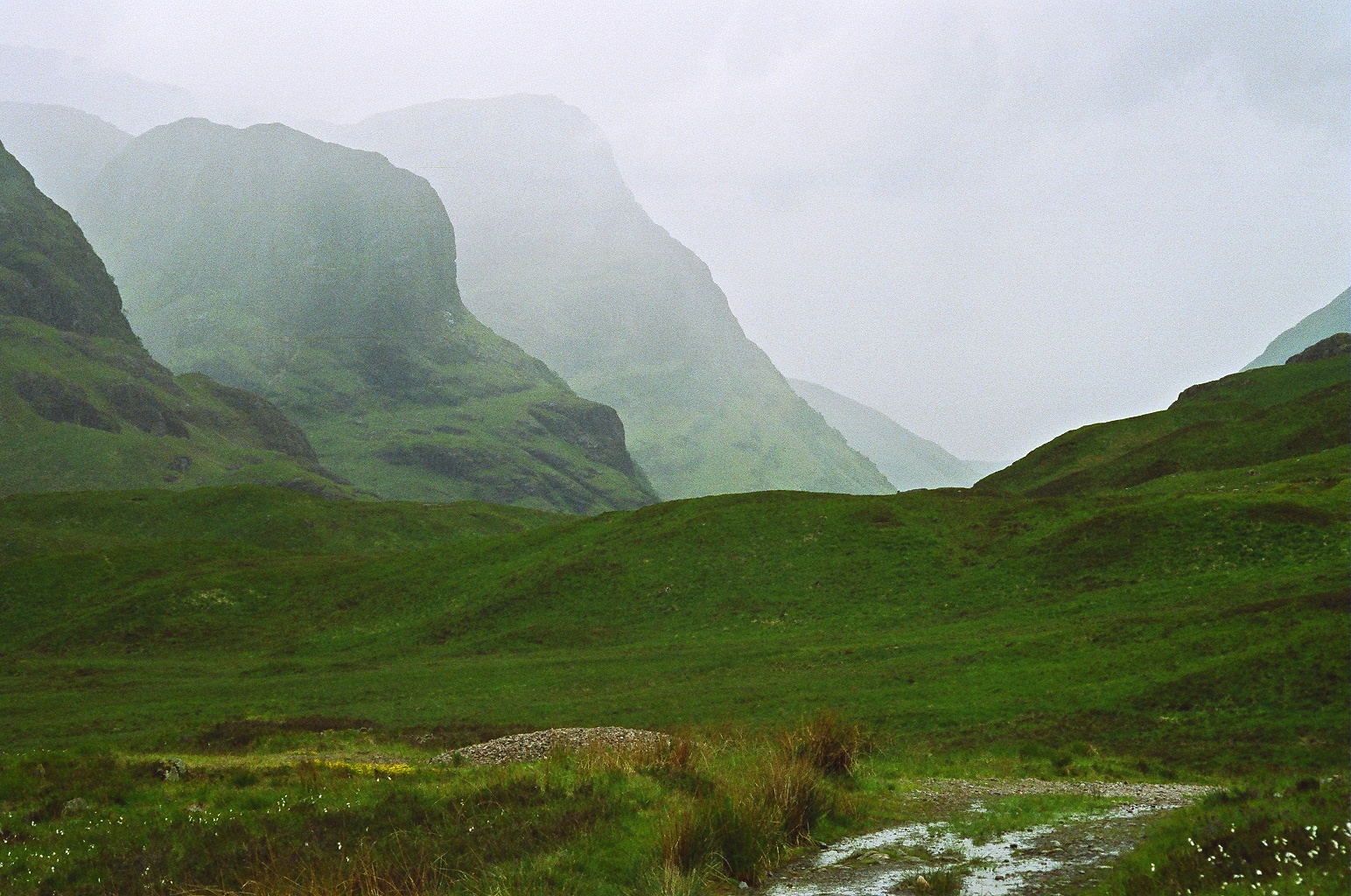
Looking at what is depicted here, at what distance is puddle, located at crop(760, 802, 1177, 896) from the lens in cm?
1535

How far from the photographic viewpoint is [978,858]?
1714cm

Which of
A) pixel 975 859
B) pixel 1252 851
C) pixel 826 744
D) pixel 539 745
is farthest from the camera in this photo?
pixel 539 745

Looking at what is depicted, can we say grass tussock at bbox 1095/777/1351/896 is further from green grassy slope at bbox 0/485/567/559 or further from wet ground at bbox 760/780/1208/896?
green grassy slope at bbox 0/485/567/559

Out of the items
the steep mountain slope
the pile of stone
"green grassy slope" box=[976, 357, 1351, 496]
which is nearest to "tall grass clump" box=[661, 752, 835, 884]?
the pile of stone

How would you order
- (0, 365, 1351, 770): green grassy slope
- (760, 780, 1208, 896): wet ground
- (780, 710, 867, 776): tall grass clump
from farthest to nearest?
(0, 365, 1351, 770): green grassy slope → (780, 710, 867, 776): tall grass clump → (760, 780, 1208, 896): wet ground

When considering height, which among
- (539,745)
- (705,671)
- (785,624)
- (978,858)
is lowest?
(705,671)

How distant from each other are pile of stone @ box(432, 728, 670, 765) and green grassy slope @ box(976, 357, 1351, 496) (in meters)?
83.1

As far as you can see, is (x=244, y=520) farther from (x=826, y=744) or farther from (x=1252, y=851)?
(x=1252, y=851)

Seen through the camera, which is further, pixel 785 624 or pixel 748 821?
pixel 785 624

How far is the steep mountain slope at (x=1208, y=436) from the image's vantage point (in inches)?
3600

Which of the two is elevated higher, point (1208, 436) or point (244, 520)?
point (244, 520)

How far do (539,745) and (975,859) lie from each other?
58.2ft

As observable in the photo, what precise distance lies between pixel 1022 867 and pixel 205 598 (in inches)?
3762

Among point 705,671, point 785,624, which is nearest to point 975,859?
point 705,671
